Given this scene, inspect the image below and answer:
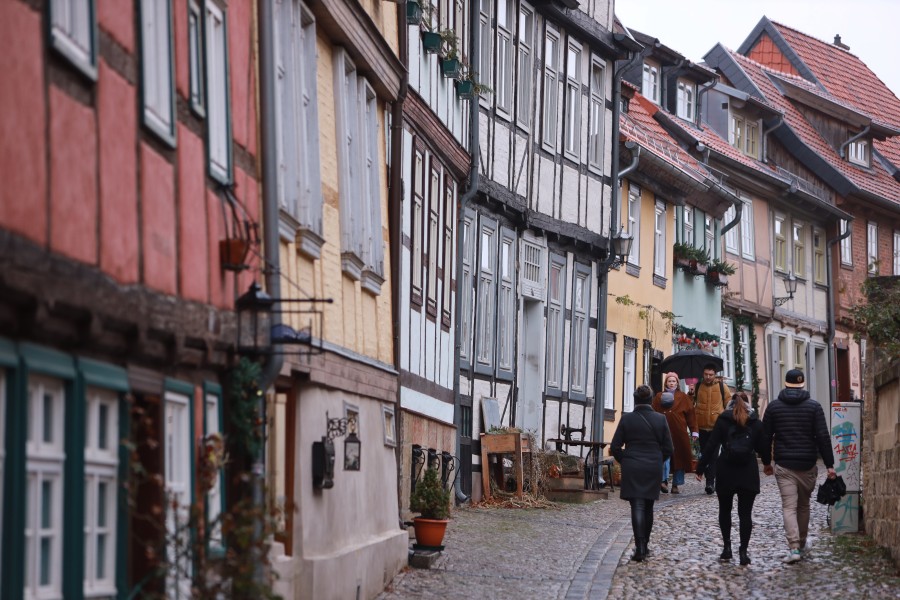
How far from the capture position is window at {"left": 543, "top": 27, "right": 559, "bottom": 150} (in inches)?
946

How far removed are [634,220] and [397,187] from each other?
14432 mm

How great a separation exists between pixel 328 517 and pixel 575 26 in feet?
47.8

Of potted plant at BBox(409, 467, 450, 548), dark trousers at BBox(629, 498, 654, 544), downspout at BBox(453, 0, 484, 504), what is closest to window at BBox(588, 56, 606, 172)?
downspout at BBox(453, 0, 484, 504)

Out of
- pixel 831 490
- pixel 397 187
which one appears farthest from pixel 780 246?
pixel 397 187

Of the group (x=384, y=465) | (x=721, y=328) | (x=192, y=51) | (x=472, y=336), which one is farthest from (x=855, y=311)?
(x=721, y=328)

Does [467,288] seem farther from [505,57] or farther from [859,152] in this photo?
[859,152]

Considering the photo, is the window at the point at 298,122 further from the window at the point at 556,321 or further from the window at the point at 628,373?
the window at the point at 628,373

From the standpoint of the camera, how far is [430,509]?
558 inches

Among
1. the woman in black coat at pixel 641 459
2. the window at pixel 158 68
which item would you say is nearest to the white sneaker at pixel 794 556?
the woman in black coat at pixel 641 459

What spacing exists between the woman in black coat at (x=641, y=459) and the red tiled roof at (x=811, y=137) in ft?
85.1

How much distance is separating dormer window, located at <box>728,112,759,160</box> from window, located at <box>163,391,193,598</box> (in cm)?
2978

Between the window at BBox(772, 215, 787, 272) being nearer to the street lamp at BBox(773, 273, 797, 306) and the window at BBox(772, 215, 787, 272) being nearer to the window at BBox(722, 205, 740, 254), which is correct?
the street lamp at BBox(773, 273, 797, 306)

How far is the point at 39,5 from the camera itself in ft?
21.5

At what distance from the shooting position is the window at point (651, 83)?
112ft
